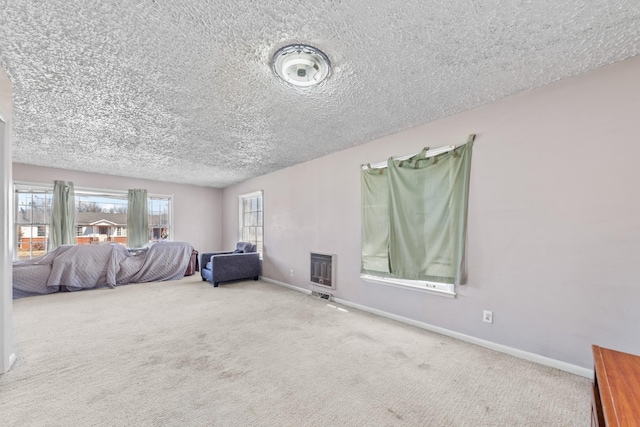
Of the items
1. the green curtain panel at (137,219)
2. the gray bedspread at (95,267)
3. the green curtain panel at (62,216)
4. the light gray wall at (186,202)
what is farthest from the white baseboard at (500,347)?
the green curtain panel at (62,216)

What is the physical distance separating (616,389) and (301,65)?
2309 millimetres

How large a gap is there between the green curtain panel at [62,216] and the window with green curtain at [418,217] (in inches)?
237

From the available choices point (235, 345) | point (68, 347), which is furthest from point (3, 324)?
point (235, 345)

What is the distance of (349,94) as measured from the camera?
7.64 feet

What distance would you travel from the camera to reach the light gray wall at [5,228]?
1.98 metres

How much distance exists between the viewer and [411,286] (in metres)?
3.05

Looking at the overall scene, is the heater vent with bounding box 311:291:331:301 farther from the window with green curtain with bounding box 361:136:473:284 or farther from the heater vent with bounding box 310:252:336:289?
the window with green curtain with bounding box 361:136:473:284

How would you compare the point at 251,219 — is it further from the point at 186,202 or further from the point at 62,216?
the point at 62,216

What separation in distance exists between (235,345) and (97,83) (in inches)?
101

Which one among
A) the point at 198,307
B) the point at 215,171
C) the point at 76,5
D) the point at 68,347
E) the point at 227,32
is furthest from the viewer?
the point at 215,171

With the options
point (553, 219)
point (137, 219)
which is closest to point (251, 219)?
point (137, 219)

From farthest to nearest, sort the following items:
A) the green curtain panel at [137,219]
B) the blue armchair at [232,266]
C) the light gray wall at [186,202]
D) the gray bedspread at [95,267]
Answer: the green curtain panel at [137,219], the light gray wall at [186,202], the blue armchair at [232,266], the gray bedspread at [95,267]

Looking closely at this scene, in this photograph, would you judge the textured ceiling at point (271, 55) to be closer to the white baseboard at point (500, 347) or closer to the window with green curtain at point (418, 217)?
the window with green curtain at point (418, 217)

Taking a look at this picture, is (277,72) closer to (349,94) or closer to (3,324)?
(349,94)
